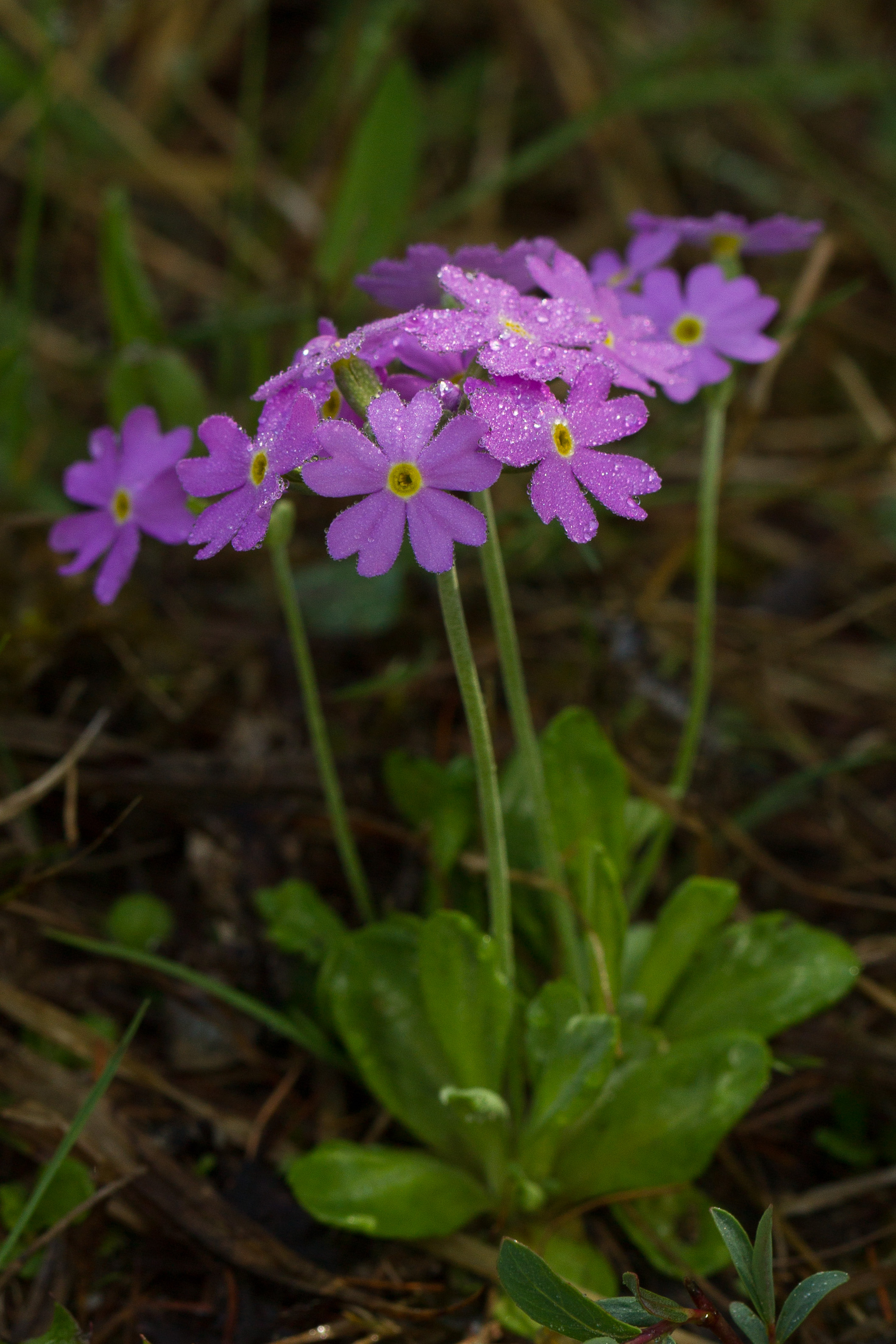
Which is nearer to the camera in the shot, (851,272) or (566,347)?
(566,347)

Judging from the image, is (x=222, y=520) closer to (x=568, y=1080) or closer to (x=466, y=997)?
(x=466, y=997)

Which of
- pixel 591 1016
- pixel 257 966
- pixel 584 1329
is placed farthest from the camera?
pixel 257 966

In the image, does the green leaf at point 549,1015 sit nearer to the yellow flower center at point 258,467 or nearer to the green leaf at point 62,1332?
the green leaf at point 62,1332

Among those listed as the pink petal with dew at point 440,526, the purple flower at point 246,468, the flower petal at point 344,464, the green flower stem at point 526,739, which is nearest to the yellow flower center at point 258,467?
the purple flower at point 246,468

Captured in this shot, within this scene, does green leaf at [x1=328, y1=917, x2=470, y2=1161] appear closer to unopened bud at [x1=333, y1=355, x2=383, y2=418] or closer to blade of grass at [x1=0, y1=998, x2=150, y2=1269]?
blade of grass at [x1=0, y1=998, x2=150, y2=1269]

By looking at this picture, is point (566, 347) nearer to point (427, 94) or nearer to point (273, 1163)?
point (273, 1163)

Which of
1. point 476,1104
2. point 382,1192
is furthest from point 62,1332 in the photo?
point 476,1104

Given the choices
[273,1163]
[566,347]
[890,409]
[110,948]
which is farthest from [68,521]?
[890,409]
